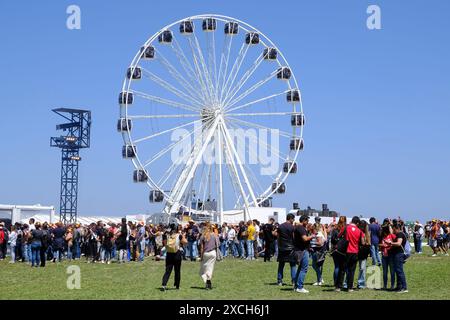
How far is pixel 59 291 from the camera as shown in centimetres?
1733

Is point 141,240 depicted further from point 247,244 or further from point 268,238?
point 268,238

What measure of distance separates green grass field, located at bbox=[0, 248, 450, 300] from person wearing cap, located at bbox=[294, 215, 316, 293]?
1.06ft

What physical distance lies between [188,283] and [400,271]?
572cm

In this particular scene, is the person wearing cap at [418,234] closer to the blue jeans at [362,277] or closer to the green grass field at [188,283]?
the green grass field at [188,283]

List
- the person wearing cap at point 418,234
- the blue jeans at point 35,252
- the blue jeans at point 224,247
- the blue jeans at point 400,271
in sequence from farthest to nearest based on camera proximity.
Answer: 1. the person wearing cap at point 418,234
2. the blue jeans at point 224,247
3. the blue jeans at point 35,252
4. the blue jeans at point 400,271

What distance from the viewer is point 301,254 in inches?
682

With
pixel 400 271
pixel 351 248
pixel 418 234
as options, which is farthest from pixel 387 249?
pixel 418 234

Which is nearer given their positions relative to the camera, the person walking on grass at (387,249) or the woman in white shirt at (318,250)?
the person walking on grass at (387,249)

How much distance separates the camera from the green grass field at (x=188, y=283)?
16.3 meters

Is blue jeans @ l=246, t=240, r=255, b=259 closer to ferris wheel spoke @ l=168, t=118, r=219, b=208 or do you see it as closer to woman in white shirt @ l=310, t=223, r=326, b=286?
woman in white shirt @ l=310, t=223, r=326, b=286

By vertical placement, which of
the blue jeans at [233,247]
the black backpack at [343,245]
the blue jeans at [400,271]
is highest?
the black backpack at [343,245]

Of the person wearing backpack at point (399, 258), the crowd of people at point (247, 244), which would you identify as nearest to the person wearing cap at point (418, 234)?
the crowd of people at point (247, 244)
